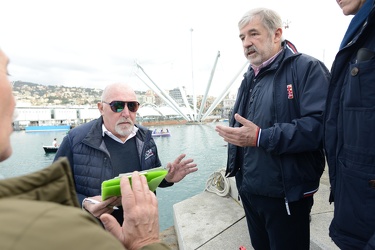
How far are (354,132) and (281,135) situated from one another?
0.40 m

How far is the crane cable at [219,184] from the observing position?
3132mm

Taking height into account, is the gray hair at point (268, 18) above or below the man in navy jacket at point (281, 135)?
above

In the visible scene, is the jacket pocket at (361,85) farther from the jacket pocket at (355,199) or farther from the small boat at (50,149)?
the small boat at (50,149)

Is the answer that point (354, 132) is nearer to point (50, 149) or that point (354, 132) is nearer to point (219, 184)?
point (219, 184)

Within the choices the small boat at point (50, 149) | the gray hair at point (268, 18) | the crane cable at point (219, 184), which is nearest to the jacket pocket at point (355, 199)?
the gray hair at point (268, 18)

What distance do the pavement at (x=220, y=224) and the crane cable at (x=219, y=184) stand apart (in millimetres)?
66

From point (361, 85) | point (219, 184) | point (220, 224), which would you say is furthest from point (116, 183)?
point (219, 184)

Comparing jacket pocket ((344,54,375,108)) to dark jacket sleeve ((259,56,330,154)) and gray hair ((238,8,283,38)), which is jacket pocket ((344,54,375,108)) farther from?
gray hair ((238,8,283,38))

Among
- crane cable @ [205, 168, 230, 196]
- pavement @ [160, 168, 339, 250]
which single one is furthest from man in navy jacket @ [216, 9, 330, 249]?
crane cable @ [205, 168, 230, 196]

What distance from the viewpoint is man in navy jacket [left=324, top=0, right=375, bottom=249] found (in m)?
0.82

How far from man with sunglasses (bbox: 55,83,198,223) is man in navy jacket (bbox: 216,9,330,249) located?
→ 1.79 feet

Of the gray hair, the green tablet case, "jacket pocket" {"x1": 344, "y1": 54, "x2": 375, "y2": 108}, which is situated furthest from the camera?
the gray hair

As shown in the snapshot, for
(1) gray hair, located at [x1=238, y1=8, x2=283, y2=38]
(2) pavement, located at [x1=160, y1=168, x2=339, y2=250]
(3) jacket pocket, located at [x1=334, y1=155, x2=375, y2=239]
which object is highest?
(1) gray hair, located at [x1=238, y1=8, x2=283, y2=38]

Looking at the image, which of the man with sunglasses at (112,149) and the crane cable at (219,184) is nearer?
the man with sunglasses at (112,149)
